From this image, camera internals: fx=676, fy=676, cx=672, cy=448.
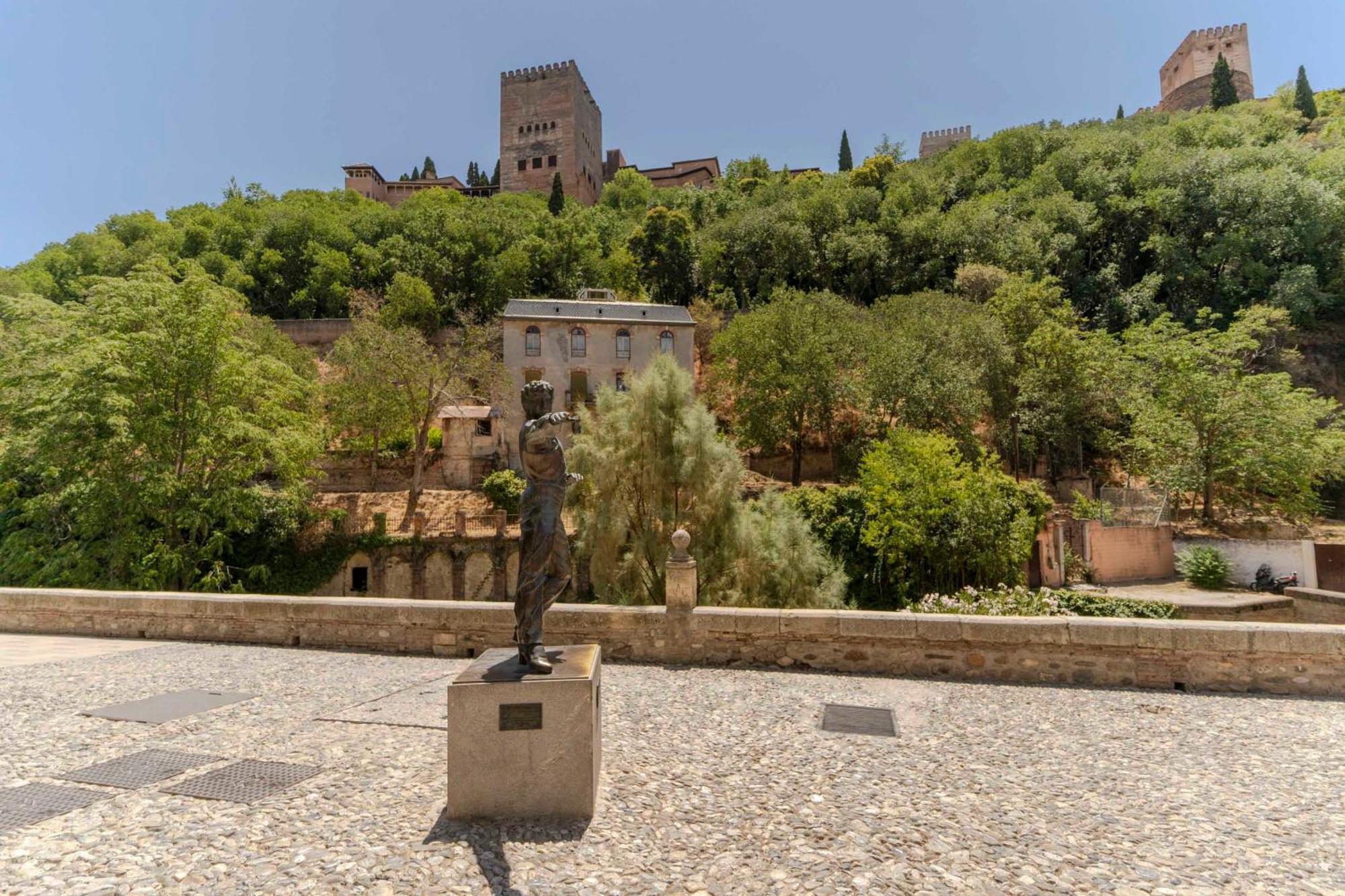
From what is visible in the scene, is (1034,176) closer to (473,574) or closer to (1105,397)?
(1105,397)

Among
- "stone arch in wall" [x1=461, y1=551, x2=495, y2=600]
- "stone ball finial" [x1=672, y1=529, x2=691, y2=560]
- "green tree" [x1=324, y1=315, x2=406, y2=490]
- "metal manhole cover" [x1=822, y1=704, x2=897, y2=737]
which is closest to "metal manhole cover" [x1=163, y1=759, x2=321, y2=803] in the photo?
"metal manhole cover" [x1=822, y1=704, x2=897, y2=737]

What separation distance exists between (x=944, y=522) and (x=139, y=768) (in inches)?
796

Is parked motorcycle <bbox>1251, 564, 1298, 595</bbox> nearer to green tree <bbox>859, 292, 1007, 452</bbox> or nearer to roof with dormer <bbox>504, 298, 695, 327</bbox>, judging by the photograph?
green tree <bbox>859, 292, 1007, 452</bbox>

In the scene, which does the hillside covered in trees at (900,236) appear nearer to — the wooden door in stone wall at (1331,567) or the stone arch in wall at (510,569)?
the stone arch in wall at (510,569)

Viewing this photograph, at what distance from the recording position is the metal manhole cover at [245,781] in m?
4.59

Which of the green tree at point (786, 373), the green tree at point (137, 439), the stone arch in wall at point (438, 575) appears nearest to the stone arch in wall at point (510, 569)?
the stone arch in wall at point (438, 575)

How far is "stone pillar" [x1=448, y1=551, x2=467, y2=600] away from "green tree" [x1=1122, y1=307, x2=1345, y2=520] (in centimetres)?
2639

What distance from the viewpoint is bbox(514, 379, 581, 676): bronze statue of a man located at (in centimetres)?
479

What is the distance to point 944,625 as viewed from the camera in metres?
8.06

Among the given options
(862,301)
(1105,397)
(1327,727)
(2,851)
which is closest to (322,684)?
(2,851)

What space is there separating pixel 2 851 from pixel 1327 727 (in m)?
10.4

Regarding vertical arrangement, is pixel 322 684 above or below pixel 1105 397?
below

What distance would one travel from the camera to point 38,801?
14.6 ft

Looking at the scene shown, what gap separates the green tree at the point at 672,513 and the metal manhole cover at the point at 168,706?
38.5 feet
